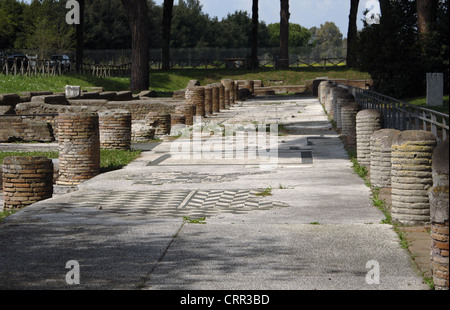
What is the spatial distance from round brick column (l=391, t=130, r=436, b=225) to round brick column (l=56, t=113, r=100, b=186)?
6463 mm

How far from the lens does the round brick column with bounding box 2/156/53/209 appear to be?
10.7 metres

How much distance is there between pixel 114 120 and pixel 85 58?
4985 cm

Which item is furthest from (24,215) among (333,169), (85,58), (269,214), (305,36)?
(305,36)

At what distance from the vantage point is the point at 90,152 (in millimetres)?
12883

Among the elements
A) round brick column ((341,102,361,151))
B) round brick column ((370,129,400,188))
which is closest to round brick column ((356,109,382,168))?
round brick column ((370,129,400,188))

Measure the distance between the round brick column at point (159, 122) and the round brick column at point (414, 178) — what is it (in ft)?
39.7

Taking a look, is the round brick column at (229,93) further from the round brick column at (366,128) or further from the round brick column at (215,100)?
the round brick column at (366,128)

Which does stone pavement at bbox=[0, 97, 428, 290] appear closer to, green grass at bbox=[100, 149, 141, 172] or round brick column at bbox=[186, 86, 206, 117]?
green grass at bbox=[100, 149, 141, 172]

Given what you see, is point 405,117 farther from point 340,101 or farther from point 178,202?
point 340,101

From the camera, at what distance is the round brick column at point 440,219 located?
5555mm

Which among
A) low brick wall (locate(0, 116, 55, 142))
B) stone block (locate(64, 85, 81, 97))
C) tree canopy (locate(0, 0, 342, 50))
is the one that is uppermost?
tree canopy (locate(0, 0, 342, 50))

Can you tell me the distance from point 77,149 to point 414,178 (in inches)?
267
